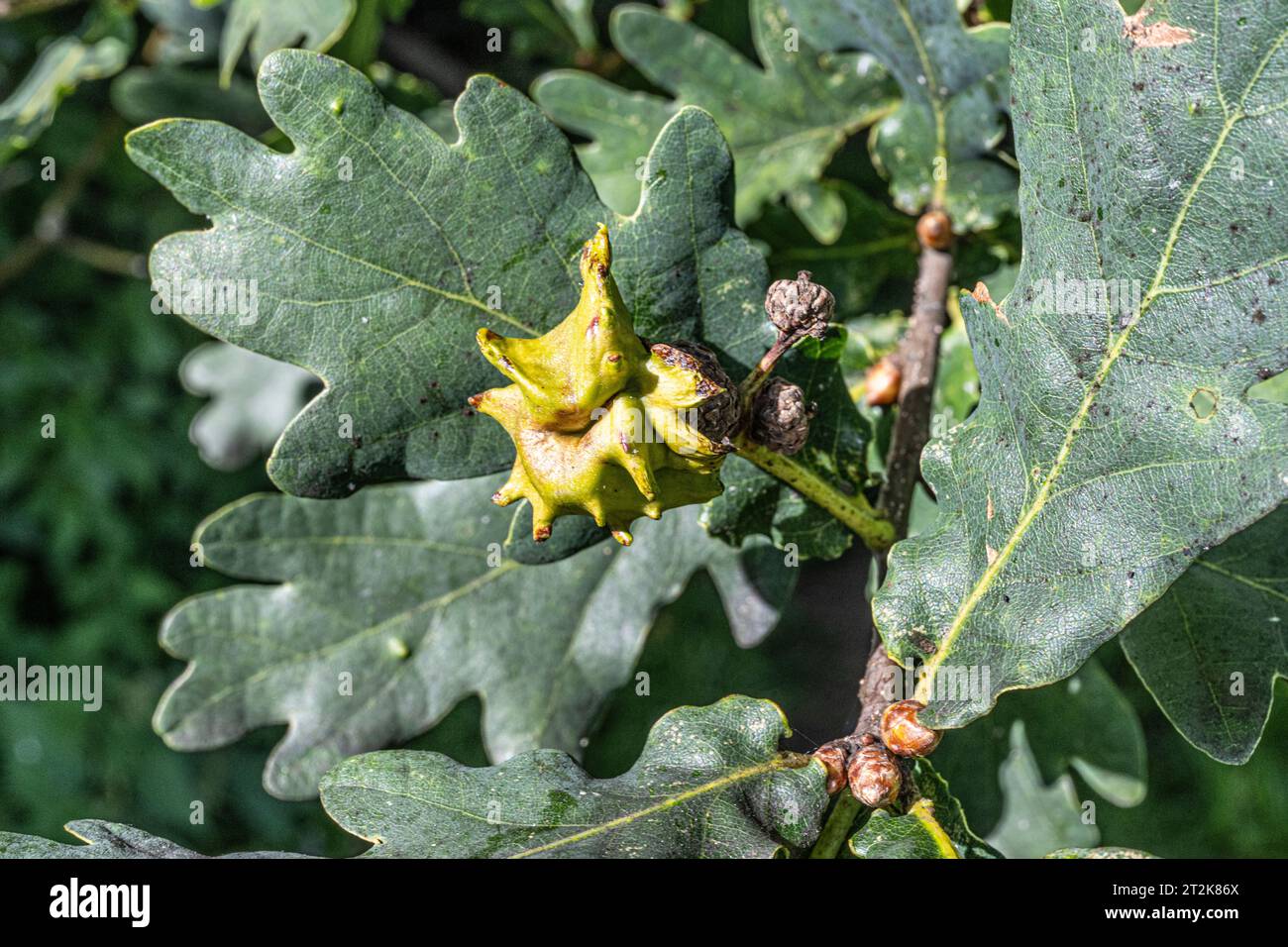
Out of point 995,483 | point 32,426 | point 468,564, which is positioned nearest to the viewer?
point 995,483

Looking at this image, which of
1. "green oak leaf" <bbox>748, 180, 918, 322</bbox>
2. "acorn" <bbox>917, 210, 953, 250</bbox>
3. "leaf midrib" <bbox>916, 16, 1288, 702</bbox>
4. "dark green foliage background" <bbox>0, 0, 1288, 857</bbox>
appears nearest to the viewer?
"leaf midrib" <bbox>916, 16, 1288, 702</bbox>

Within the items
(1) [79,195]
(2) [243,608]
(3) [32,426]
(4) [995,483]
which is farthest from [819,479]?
(3) [32,426]

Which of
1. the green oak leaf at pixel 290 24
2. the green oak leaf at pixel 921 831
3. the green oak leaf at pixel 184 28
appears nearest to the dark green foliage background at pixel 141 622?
the green oak leaf at pixel 184 28

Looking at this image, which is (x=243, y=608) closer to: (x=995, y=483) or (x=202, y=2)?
(x=202, y=2)

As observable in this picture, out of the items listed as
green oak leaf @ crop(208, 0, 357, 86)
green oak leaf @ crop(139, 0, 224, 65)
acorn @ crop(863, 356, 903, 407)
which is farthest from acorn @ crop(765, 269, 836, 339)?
green oak leaf @ crop(139, 0, 224, 65)

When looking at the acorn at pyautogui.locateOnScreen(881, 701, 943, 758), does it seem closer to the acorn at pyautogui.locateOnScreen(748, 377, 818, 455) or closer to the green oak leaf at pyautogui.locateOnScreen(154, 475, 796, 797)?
the acorn at pyautogui.locateOnScreen(748, 377, 818, 455)

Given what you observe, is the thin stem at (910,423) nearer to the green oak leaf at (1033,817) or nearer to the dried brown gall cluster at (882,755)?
the dried brown gall cluster at (882,755)

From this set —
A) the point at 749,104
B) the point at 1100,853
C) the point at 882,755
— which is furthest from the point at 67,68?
the point at 1100,853
